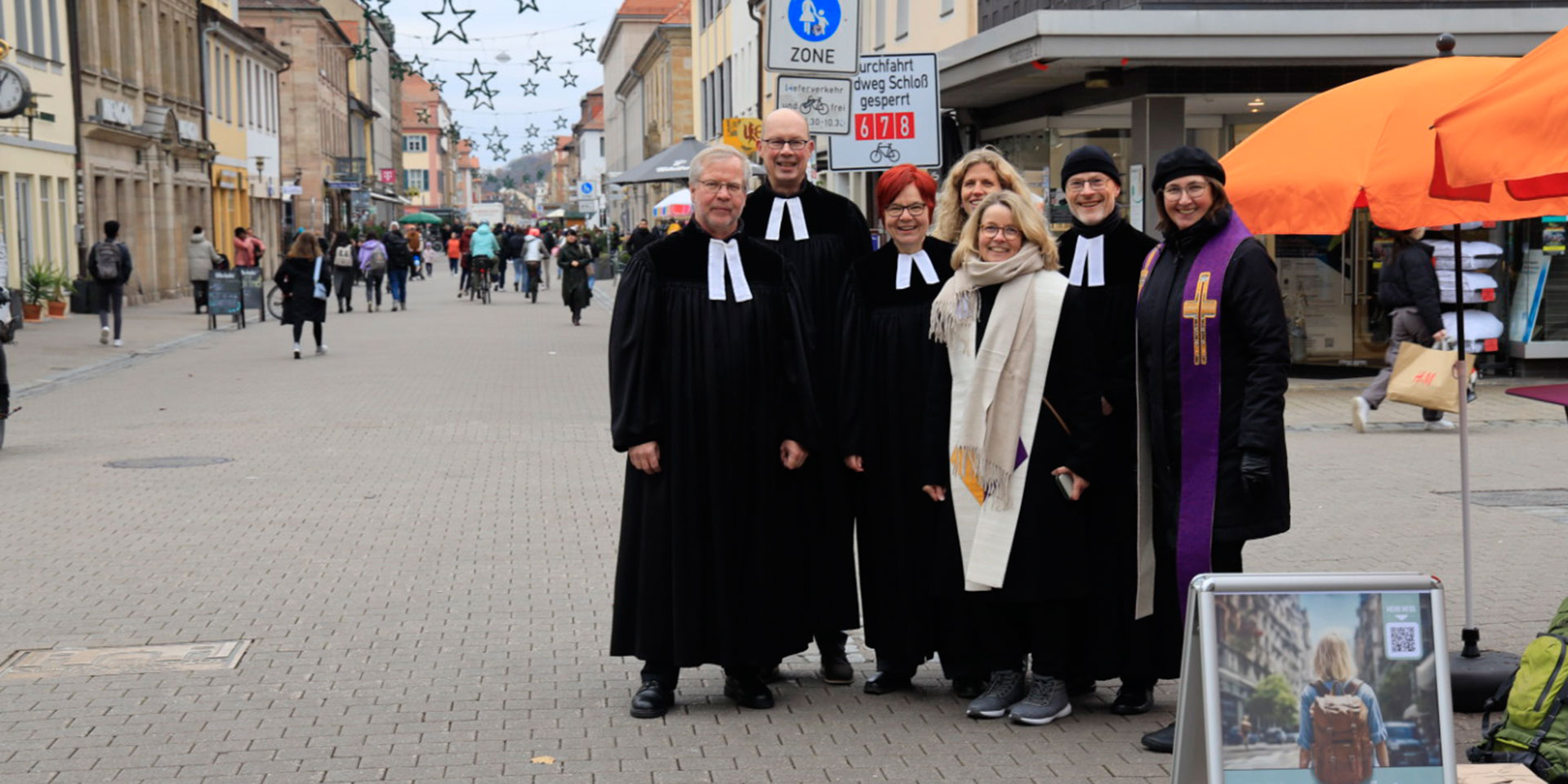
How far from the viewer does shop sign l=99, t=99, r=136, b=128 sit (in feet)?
112

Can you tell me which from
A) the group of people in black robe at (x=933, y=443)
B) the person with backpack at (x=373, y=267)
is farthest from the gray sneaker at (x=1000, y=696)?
the person with backpack at (x=373, y=267)

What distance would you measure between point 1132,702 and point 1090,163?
1766 millimetres

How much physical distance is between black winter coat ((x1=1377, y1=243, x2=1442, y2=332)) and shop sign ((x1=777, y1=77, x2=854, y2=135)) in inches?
215

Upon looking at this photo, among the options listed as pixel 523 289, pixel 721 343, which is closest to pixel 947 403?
pixel 721 343

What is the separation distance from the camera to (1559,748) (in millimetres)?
4785

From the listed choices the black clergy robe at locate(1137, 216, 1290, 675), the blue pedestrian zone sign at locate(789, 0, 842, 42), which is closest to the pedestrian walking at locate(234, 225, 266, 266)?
the blue pedestrian zone sign at locate(789, 0, 842, 42)

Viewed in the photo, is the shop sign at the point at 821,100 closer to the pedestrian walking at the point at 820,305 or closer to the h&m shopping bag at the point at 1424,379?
the h&m shopping bag at the point at 1424,379

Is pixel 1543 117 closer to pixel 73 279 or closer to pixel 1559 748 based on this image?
pixel 1559 748

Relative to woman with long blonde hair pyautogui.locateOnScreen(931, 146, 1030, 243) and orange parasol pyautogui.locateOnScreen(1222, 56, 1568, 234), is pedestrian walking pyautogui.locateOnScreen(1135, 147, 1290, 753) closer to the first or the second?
woman with long blonde hair pyautogui.locateOnScreen(931, 146, 1030, 243)

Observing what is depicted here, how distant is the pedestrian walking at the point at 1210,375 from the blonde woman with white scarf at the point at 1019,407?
26 centimetres

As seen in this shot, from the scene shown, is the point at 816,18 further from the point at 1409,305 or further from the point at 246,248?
the point at 246,248

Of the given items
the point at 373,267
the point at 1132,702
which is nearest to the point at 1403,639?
the point at 1132,702

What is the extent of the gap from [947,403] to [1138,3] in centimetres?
1254

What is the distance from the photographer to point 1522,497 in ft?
34.9
